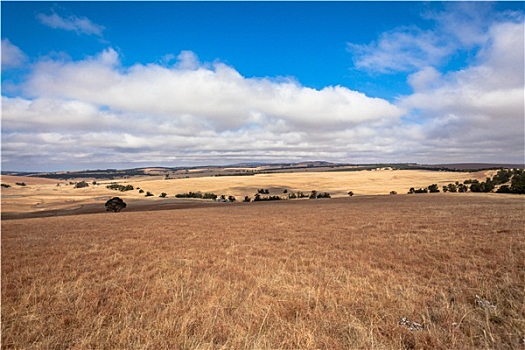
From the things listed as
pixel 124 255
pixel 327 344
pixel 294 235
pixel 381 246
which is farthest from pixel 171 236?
pixel 327 344

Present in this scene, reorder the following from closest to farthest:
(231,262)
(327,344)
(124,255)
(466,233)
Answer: (327,344) < (231,262) < (124,255) < (466,233)

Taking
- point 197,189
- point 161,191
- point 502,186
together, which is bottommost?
point 161,191

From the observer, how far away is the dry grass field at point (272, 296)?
515 cm

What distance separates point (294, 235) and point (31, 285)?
43.3ft

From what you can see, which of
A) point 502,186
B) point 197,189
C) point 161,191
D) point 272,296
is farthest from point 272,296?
point 197,189

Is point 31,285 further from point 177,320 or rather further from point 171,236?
point 171,236

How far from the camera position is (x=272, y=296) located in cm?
736

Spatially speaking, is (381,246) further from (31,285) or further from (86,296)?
(31,285)

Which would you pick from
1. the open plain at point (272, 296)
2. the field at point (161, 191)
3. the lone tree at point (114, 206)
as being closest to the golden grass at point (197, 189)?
the field at point (161, 191)

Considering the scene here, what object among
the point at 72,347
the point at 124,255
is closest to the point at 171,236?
the point at 124,255

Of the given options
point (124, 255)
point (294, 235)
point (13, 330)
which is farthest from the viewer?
point (294, 235)

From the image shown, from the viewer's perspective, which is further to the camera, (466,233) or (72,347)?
(466,233)

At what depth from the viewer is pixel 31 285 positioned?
837 centimetres

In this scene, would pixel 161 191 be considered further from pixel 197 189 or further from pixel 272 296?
pixel 272 296
